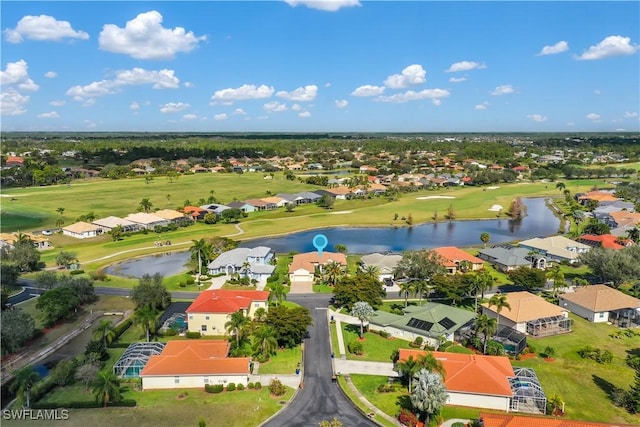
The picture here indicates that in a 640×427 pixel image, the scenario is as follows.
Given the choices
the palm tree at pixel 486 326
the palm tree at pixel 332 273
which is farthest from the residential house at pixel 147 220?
the palm tree at pixel 486 326

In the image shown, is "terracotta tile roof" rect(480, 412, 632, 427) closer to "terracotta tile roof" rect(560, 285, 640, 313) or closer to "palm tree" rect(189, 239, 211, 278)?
"terracotta tile roof" rect(560, 285, 640, 313)

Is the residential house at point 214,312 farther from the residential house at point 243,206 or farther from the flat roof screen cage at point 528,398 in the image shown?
the residential house at point 243,206

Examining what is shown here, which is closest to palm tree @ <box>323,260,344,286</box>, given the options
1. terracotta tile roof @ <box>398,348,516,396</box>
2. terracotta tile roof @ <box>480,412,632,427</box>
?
terracotta tile roof @ <box>398,348,516,396</box>

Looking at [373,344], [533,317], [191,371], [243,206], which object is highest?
[243,206]

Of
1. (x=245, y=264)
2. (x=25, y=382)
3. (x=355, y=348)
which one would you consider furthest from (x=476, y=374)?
(x=245, y=264)

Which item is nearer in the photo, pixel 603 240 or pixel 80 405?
pixel 80 405

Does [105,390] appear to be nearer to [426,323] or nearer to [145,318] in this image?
[145,318]

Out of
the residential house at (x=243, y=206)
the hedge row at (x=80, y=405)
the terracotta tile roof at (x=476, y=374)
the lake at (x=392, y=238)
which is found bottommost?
the hedge row at (x=80, y=405)
